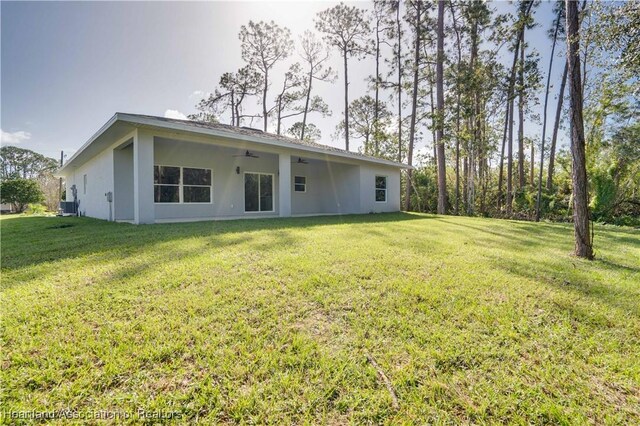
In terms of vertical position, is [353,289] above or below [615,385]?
above

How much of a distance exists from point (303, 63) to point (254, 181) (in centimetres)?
1452

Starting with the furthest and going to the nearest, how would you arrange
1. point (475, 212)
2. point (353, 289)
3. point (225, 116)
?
point (225, 116)
point (475, 212)
point (353, 289)

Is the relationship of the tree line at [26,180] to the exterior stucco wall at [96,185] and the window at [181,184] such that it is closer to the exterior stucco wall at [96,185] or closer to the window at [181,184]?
the exterior stucco wall at [96,185]

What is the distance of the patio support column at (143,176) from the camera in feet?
24.1

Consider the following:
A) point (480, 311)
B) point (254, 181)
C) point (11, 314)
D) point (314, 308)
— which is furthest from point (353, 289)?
point (254, 181)

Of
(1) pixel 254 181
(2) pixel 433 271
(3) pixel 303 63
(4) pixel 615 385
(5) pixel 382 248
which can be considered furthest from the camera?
(3) pixel 303 63

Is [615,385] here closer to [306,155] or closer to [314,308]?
[314,308]

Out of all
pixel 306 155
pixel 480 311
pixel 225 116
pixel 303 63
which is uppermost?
pixel 303 63

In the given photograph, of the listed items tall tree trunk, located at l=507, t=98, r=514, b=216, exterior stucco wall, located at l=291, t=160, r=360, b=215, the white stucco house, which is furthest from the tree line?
tall tree trunk, located at l=507, t=98, r=514, b=216

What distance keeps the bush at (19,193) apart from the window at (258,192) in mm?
22969

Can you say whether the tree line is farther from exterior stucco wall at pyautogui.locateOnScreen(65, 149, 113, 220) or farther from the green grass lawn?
the green grass lawn

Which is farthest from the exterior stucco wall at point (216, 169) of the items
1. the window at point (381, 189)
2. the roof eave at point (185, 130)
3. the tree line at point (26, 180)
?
the tree line at point (26, 180)

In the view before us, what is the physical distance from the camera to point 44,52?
10164mm

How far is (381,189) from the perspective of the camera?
1434 cm
